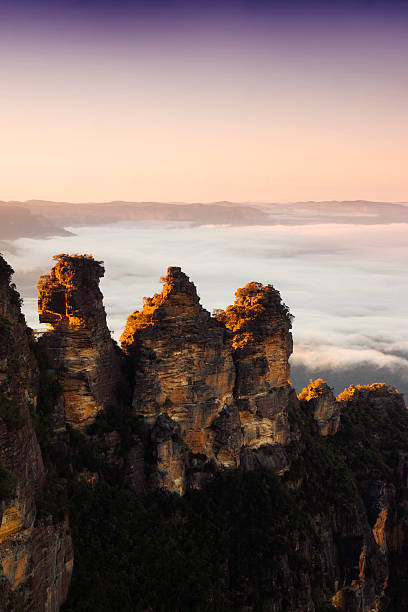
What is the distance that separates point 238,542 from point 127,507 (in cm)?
940

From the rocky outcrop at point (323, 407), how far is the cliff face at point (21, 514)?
34.1m

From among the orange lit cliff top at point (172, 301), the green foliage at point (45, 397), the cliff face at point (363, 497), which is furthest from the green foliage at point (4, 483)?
the cliff face at point (363, 497)

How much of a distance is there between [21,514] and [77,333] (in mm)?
13693

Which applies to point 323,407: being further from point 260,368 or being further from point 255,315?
point 255,315

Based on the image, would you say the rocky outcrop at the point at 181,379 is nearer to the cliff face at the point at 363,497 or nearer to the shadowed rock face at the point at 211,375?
the shadowed rock face at the point at 211,375

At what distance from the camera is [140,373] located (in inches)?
1601

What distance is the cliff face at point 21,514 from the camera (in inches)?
952

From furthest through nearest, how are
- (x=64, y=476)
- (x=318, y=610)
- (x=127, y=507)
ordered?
(x=318, y=610), (x=127, y=507), (x=64, y=476)

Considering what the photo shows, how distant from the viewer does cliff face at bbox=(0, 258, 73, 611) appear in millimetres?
24188

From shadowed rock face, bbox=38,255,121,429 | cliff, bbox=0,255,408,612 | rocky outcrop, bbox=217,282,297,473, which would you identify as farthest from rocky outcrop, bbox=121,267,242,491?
shadowed rock face, bbox=38,255,121,429

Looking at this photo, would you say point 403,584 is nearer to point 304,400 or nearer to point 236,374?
point 304,400

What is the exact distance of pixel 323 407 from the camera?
59.0 m

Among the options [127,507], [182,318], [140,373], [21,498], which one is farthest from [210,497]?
Result: [21,498]

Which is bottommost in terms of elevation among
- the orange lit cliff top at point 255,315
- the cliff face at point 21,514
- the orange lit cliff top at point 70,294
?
the cliff face at point 21,514
